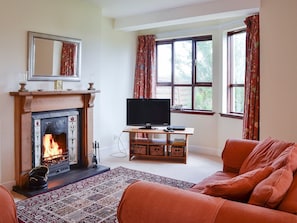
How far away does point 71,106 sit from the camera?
4.38 metres

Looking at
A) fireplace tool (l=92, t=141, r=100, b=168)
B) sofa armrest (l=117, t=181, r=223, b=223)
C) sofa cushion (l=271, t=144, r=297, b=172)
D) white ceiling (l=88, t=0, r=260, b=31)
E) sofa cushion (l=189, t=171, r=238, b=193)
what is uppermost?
white ceiling (l=88, t=0, r=260, b=31)

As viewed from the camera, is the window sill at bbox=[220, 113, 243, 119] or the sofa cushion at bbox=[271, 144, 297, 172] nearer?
the sofa cushion at bbox=[271, 144, 297, 172]

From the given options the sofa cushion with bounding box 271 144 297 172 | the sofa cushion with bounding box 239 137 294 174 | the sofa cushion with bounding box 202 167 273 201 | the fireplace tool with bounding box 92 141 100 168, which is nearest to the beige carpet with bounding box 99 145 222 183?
the fireplace tool with bounding box 92 141 100 168

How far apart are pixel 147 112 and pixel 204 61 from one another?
154 cm


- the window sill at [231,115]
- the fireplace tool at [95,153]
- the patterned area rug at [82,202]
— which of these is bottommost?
the patterned area rug at [82,202]

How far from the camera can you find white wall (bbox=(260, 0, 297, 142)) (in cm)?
377

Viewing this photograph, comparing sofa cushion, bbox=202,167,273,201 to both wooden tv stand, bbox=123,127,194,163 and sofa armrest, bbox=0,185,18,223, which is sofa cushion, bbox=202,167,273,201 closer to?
sofa armrest, bbox=0,185,18,223

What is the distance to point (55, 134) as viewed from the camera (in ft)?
14.1

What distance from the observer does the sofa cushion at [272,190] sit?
4.99 ft

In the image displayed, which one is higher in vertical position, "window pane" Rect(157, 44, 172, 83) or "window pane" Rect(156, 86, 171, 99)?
"window pane" Rect(157, 44, 172, 83)

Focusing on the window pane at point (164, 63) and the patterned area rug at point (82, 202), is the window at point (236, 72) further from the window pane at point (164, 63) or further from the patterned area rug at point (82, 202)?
the patterned area rug at point (82, 202)

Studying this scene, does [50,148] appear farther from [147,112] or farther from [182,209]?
[182,209]

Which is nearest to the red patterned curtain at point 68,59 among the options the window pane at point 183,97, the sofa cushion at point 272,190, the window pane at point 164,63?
the window pane at point 164,63

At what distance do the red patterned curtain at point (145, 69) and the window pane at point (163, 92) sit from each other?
0.30 m
